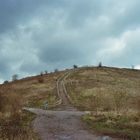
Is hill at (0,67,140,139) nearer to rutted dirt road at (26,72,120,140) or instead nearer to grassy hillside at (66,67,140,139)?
grassy hillside at (66,67,140,139)

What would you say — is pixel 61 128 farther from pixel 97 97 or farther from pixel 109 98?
pixel 97 97

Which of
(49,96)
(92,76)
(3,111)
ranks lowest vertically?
(3,111)

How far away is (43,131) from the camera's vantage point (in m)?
26.0

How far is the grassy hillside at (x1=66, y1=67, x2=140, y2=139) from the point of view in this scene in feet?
92.0

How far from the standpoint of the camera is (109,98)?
57688mm

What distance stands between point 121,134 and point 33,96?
41032mm

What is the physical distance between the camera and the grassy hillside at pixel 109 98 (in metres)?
28.0

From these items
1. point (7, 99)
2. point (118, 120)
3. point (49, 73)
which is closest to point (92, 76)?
point (49, 73)

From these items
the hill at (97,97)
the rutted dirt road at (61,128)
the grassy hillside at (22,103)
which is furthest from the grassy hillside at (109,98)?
the grassy hillside at (22,103)

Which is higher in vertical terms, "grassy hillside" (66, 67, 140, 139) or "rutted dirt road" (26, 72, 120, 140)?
"grassy hillside" (66, 67, 140, 139)

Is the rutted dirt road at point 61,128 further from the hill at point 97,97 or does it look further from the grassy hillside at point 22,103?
the hill at point 97,97

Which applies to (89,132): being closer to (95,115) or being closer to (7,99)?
(95,115)

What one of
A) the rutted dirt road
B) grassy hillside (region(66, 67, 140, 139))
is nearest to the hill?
grassy hillside (region(66, 67, 140, 139))

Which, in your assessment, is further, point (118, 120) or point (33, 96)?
point (33, 96)
